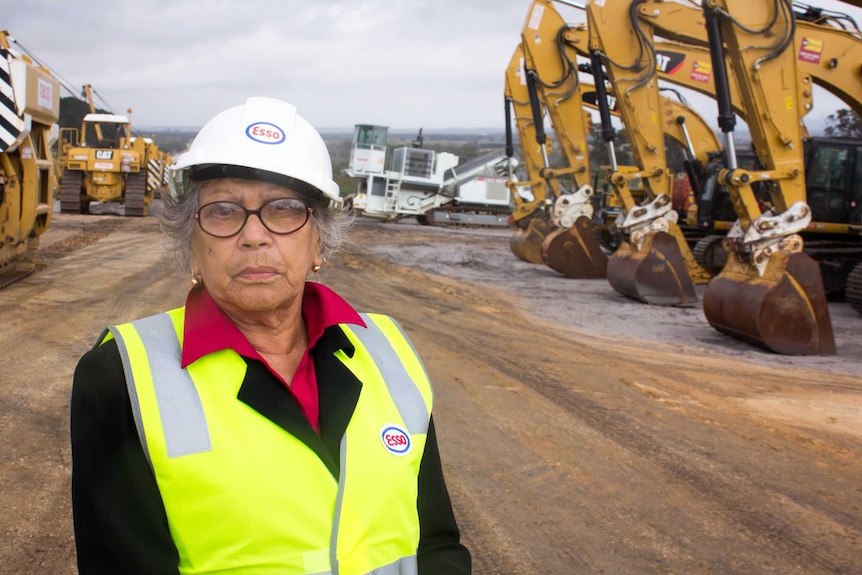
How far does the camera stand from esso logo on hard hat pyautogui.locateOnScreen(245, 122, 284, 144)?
193 centimetres

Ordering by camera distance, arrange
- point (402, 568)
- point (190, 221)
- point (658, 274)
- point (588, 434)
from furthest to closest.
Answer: point (658, 274), point (588, 434), point (190, 221), point (402, 568)

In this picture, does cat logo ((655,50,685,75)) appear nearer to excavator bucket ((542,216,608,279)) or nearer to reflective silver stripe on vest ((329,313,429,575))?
excavator bucket ((542,216,608,279))

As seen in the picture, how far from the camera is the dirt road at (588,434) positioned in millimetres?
3613

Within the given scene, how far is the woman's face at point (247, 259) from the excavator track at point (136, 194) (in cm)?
2402

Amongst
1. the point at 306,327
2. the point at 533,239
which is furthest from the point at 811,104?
the point at 306,327

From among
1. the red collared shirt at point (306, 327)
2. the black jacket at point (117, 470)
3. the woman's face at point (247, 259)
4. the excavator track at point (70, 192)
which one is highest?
the woman's face at point (247, 259)

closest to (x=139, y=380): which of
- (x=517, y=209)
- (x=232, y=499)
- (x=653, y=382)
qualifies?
(x=232, y=499)

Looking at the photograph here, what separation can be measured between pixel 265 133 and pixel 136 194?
24294 millimetres

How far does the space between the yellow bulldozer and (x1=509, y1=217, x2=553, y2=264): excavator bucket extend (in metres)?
12.2

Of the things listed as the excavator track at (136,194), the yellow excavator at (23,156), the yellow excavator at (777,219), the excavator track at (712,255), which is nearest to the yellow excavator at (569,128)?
the excavator track at (712,255)

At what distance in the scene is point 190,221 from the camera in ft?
6.83

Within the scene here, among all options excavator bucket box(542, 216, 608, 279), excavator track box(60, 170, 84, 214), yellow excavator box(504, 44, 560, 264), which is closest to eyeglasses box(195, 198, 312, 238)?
excavator bucket box(542, 216, 608, 279)

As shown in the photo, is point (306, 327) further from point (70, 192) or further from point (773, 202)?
point (70, 192)

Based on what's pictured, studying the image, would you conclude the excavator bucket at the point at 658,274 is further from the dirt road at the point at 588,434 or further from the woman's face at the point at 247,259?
the woman's face at the point at 247,259
